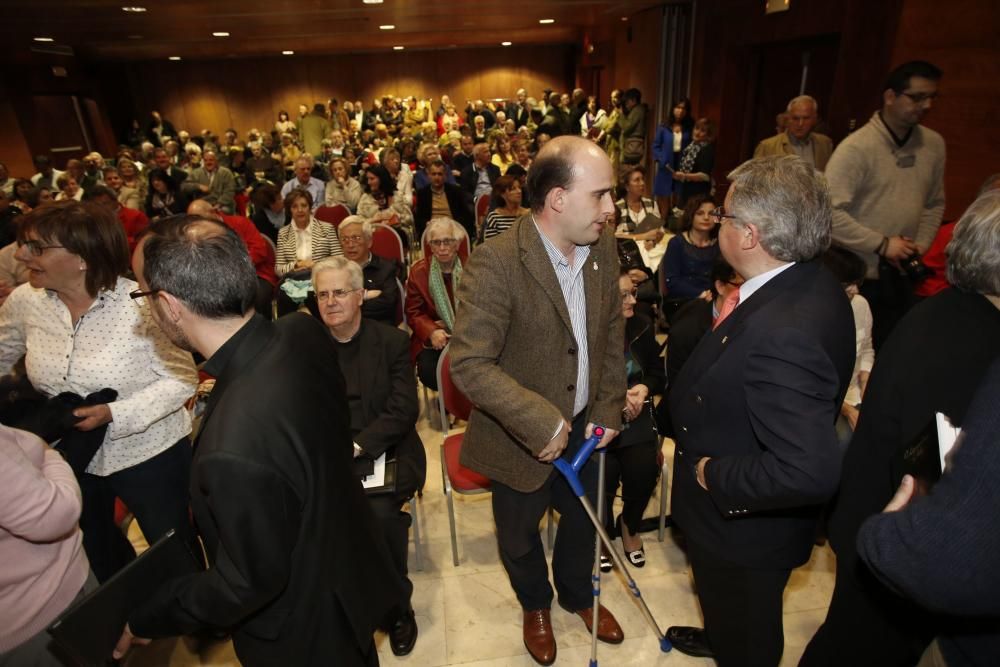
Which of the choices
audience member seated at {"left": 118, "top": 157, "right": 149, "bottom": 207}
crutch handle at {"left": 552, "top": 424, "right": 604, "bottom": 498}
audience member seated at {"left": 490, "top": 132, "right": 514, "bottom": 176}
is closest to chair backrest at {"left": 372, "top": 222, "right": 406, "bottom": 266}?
crutch handle at {"left": 552, "top": 424, "right": 604, "bottom": 498}

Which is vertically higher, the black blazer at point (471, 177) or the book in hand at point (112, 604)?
the black blazer at point (471, 177)

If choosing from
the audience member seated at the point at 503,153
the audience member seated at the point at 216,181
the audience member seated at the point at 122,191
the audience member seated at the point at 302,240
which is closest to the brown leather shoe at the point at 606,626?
the audience member seated at the point at 302,240

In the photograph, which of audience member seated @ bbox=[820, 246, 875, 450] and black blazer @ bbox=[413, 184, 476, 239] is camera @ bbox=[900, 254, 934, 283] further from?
black blazer @ bbox=[413, 184, 476, 239]

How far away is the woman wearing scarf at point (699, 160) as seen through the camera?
25.0ft

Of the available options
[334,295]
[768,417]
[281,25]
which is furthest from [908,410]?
[281,25]

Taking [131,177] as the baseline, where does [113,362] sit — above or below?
below

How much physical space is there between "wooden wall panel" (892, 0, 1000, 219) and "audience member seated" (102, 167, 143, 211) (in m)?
8.31

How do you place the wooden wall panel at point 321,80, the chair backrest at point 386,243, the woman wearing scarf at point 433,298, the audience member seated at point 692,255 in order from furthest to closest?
1. the wooden wall panel at point 321,80
2. the chair backrest at point 386,243
3. the audience member seated at point 692,255
4. the woman wearing scarf at point 433,298

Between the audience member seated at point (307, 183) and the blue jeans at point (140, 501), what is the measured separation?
4439 mm

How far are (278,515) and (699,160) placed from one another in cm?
790

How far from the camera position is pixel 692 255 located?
3871 millimetres

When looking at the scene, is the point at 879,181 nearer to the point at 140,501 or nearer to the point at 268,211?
the point at 140,501

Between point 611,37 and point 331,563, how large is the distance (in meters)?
15.2

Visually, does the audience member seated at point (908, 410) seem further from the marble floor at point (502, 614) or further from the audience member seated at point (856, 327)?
the audience member seated at point (856, 327)
